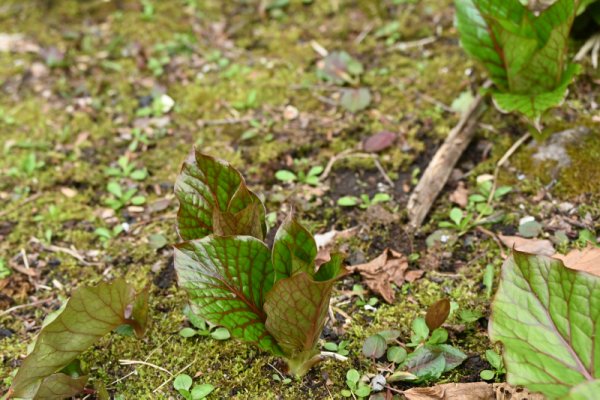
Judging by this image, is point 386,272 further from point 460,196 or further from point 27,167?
point 27,167

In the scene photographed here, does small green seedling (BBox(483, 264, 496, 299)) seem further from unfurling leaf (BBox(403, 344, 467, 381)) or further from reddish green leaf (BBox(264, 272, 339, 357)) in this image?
reddish green leaf (BBox(264, 272, 339, 357))

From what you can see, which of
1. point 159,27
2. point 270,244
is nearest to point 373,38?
point 159,27

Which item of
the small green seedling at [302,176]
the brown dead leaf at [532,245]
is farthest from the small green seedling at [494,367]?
the small green seedling at [302,176]

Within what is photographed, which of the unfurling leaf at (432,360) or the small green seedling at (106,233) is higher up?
the unfurling leaf at (432,360)

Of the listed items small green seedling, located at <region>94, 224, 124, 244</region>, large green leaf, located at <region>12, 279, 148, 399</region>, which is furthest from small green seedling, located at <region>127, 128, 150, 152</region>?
large green leaf, located at <region>12, 279, 148, 399</region>

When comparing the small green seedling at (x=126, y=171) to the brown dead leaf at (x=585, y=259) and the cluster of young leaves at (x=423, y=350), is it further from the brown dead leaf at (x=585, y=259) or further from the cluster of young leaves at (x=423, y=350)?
the brown dead leaf at (x=585, y=259)

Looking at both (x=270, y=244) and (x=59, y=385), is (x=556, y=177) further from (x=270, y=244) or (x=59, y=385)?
(x=59, y=385)
